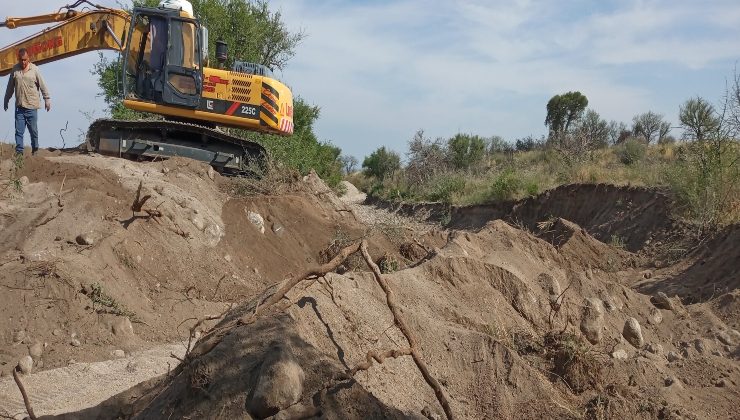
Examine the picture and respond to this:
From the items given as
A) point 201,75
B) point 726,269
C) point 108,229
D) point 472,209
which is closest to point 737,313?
point 726,269

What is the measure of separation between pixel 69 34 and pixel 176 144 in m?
3.07

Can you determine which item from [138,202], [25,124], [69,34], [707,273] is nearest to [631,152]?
[707,273]

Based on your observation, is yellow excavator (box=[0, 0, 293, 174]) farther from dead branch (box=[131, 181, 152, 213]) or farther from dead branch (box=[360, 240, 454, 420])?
A: dead branch (box=[360, 240, 454, 420])

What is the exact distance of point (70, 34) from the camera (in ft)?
51.1

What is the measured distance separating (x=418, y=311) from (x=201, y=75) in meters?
9.72

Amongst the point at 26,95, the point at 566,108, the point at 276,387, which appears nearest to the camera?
the point at 276,387

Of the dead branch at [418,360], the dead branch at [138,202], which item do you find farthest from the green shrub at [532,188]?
the dead branch at [418,360]

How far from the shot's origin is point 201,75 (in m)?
14.9

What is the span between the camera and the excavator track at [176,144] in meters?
14.4

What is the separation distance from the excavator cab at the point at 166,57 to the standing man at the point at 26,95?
6.39 feet

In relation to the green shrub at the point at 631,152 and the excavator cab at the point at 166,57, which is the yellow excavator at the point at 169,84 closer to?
the excavator cab at the point at 166,57

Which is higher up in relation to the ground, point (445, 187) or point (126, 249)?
point (126, 249)

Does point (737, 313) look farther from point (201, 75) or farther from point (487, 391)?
point (201, 75)

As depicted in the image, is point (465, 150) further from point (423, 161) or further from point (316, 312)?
point (316, 312)
